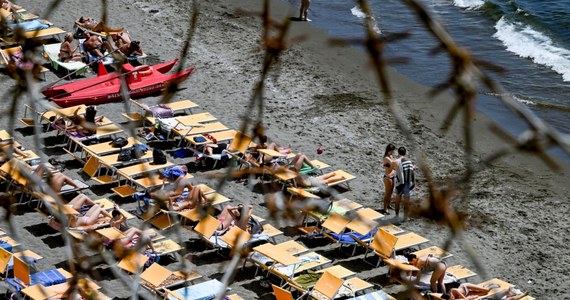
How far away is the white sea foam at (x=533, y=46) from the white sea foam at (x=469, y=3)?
1.07 metres

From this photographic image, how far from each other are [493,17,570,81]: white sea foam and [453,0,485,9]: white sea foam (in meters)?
1.07

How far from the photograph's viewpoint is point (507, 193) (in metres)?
17.5

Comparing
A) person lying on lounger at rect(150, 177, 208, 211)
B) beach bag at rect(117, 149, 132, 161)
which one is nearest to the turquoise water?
beach bag at rect(117, 149, 132, 161)

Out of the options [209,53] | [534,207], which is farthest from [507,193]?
[209,53]

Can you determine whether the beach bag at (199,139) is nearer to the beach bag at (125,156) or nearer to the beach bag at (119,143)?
the beach bag at (119,143)

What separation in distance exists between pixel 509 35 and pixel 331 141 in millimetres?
9751

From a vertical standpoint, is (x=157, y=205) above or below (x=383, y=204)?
above

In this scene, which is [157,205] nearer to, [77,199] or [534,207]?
[77,199]

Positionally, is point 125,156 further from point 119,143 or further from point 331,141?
point 331,141

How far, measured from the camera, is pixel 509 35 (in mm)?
26953

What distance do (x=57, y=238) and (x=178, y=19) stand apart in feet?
39.8

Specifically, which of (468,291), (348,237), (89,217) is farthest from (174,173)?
(468,291)

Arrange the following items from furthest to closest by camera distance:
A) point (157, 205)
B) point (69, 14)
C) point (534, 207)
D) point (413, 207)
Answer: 1. point (69, 14)
2. point (534, 207)
3. point (157, 205)
4. point (413, 207)

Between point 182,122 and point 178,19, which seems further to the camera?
point 178,19
